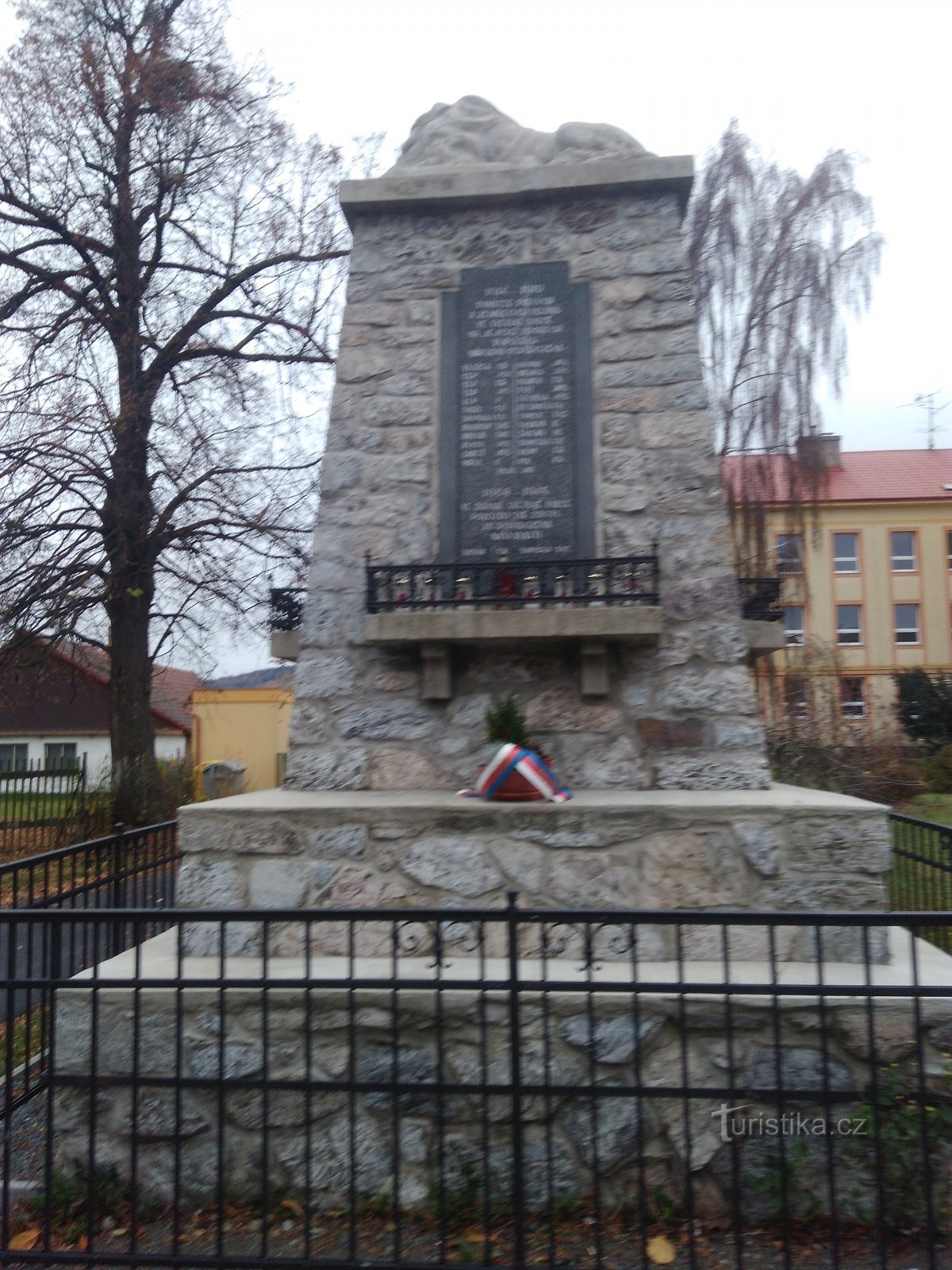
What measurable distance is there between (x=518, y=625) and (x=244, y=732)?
1880cm

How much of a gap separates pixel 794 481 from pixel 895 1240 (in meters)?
11.5

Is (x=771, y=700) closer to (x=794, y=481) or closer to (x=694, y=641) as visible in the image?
(x=794, y=481)

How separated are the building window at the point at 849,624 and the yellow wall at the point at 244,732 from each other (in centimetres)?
1745

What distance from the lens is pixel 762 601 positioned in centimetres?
505

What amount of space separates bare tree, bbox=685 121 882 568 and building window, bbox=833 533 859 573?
16520 millimetres

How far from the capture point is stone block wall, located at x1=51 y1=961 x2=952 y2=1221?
3.28 meters

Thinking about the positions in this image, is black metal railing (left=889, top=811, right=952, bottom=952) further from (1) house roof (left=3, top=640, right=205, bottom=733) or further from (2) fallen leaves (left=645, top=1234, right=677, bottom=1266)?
(1) house roof (left=3, top=640, right=205, bottom=733)

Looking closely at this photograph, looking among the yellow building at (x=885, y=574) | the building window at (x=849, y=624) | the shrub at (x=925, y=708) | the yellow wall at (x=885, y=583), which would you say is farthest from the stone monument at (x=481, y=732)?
the building window at (x=849, y=624)

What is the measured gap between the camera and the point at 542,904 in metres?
3.96

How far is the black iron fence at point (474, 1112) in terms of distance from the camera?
118 inches

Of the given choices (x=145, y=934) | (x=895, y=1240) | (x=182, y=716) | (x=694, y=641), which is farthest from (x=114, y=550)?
(x=182, y=716)

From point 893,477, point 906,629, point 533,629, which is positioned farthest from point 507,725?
point 893,477

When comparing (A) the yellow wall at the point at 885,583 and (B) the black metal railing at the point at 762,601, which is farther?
(A) the yellow wall at the point at 885,583

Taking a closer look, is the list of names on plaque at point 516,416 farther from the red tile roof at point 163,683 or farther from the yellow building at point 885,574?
the yellow building at point 885,574
